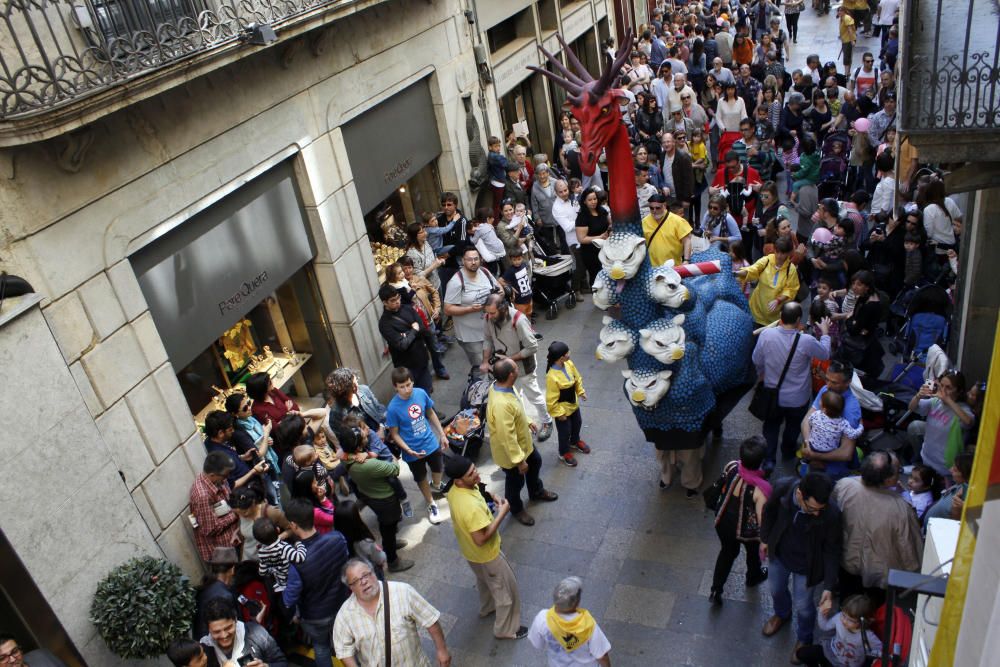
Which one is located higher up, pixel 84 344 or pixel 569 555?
pixel 84 344

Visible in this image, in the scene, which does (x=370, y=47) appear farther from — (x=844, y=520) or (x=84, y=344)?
(x=844, y=520)

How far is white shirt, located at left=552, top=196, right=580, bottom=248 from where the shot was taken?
36.8 ft

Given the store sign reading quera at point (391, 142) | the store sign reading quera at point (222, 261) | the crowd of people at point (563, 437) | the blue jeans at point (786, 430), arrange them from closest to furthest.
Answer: the crowd of people at point (563, 437)
the store sign reading quera at point (222, 261)
the blue jeans at point (786, 430)
the store sign reading quera at point (391, 142)

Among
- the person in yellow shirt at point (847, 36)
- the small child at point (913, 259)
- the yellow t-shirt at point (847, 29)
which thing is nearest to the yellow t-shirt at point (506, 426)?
the small child at point (913, 259)

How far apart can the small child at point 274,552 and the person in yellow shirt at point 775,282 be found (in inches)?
200

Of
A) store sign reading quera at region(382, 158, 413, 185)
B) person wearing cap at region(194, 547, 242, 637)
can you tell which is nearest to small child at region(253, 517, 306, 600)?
person wearing cap at region(194, 547, 242, 637)

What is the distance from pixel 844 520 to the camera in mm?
5527

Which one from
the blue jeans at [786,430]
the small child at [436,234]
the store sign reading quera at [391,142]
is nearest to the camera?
the blue jeans at [786,430]

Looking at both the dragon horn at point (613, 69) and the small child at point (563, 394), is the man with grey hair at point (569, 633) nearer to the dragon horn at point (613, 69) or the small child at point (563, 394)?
the small child at point (563, 394)

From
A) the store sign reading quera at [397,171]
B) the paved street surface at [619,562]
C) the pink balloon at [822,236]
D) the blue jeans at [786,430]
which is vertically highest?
the store sign reading quera at [397,171]

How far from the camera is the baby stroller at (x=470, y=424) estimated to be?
8.42 metres

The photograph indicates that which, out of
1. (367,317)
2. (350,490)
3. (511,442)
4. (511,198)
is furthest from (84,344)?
(511,198)

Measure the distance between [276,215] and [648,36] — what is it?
44.5 ft

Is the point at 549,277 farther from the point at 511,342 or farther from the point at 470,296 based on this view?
the point at 511,342
